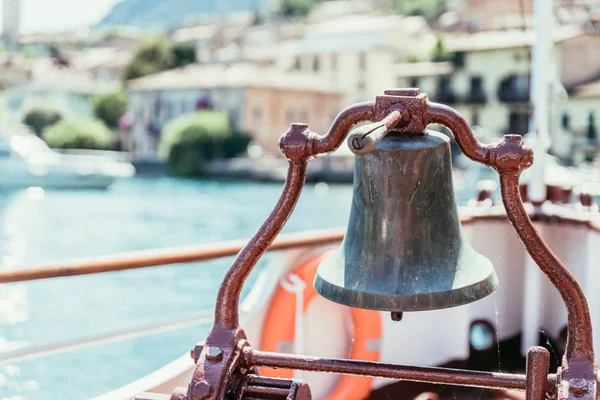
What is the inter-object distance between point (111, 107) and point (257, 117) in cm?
1372

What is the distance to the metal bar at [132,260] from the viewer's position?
2.31 meters

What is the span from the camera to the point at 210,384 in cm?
162

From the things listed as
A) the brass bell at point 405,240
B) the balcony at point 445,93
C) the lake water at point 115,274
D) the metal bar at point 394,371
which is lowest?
the lake water at point 115,274

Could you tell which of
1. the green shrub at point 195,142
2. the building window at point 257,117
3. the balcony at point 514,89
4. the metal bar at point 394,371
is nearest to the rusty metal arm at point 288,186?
the metal bar at point 394,371

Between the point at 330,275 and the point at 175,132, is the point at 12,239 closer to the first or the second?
the point at 175,132

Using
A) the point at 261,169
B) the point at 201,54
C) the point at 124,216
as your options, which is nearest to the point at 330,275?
the point at 124,216

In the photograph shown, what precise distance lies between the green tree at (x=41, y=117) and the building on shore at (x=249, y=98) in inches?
250

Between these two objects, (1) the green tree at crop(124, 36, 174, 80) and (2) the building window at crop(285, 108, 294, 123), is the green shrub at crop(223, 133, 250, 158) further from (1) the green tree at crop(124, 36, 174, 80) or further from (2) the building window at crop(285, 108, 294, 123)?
(1) the green tree at crop(124, 36, 174, 80)

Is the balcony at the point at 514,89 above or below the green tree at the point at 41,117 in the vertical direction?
above

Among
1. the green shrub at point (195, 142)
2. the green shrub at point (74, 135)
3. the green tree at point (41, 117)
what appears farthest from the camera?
the green tree at point (41, 117)

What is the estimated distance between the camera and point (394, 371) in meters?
1.69

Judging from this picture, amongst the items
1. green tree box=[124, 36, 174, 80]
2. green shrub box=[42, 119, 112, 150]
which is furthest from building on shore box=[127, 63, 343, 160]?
green tree box=[124, 36, 174, 80]

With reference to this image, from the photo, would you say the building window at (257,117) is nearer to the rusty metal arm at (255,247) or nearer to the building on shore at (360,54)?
the building on shore at (360,54)

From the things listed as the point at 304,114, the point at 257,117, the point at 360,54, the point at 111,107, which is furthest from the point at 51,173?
the point at 360,54
